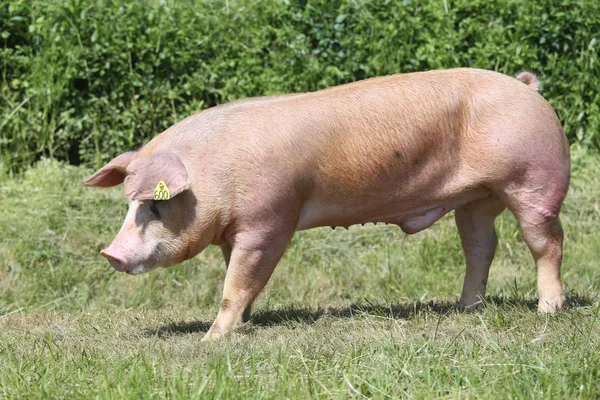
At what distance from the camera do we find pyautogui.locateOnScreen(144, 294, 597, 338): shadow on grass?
5.61 m

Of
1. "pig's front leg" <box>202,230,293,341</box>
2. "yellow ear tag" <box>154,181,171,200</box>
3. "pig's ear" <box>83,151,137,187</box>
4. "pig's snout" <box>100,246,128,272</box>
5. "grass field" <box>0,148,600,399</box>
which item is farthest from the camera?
"pig's ear" <box>83,151,137,187</box>

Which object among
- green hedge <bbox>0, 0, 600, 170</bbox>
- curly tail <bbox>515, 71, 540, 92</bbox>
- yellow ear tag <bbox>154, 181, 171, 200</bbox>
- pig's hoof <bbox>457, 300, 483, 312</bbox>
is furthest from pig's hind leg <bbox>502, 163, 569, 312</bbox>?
green hedge <bbox>0, 0, 600, 170</bbox>

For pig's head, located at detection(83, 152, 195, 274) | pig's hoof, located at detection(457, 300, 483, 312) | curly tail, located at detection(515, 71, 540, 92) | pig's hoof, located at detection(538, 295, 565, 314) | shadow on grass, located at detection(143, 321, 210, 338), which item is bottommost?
pig's hoof, located at detection(457, 300, 483, 312)

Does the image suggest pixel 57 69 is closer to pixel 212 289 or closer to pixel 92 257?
pixel 92 257

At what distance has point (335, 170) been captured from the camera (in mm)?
5492

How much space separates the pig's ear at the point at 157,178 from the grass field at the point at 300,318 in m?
0.73

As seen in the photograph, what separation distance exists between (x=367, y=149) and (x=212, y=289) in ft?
9.33

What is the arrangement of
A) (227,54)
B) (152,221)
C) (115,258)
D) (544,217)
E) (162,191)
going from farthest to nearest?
1. (227,54)
2. (544,217)
3. (152,221)
4. (115,258)
5. (162,191)

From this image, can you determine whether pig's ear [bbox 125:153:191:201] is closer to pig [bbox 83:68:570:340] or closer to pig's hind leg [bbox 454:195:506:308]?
pig [bbox 83:68:570:340]

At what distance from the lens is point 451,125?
18.4 ft

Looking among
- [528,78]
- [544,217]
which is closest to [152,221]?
[544,217]

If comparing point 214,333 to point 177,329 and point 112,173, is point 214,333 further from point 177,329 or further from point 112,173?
point 112,173

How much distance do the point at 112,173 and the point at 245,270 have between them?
950 millimetres

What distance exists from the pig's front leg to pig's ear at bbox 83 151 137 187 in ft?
2.49
